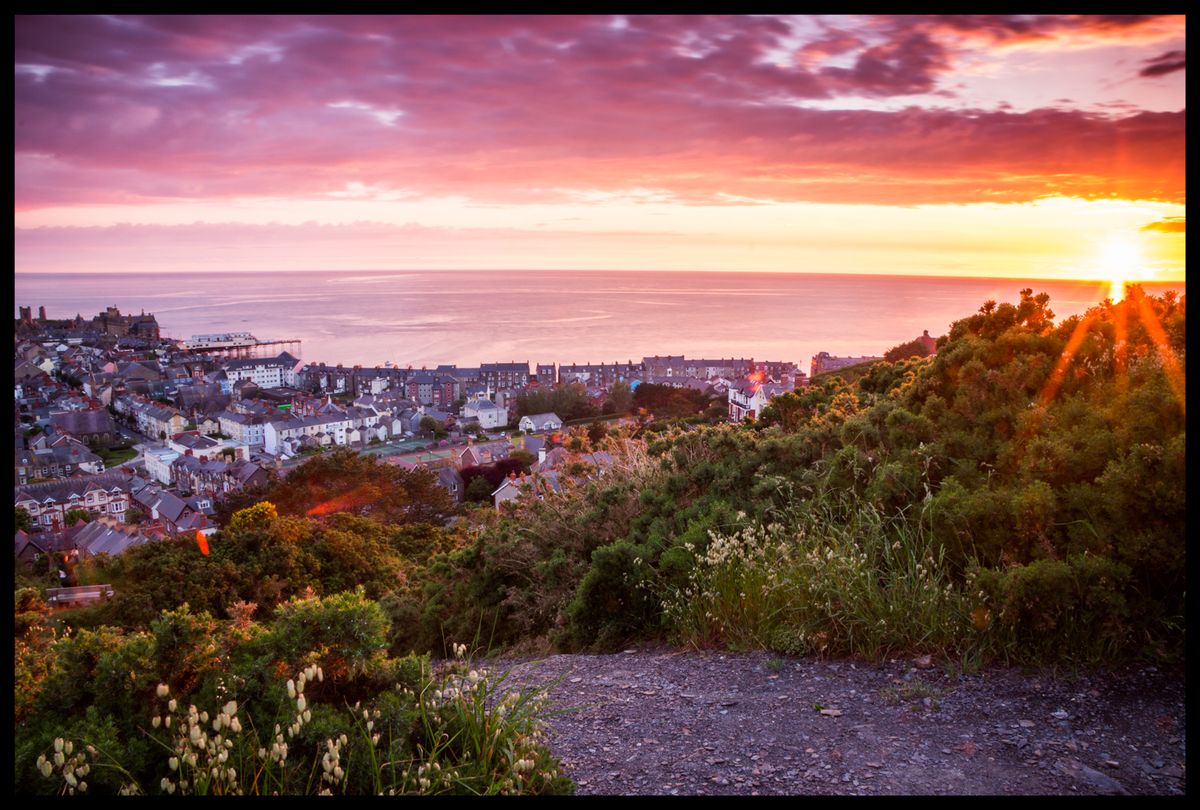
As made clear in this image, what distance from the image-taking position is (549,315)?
58312mm

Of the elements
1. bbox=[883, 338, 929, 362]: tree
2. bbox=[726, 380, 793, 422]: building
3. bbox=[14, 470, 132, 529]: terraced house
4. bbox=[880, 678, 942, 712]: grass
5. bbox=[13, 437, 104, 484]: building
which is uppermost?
bbox=[883, 338, 929, 362]: tree

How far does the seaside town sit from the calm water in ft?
6.04

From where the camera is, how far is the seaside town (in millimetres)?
23016

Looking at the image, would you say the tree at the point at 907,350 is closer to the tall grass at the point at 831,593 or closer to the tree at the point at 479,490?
the tall grass at the point at 831,593

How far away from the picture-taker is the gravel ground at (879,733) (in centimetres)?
258

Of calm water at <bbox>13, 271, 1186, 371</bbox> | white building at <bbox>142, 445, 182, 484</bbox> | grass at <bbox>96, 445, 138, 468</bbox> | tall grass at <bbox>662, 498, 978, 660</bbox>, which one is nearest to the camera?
tall grass at <bbox>662, 498, 978, 660</bbox>

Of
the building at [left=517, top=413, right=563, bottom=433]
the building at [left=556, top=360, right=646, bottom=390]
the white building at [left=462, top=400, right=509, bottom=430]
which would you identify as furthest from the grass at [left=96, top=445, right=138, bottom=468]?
the building at [left=556, top=360, right=646, bottom=390]

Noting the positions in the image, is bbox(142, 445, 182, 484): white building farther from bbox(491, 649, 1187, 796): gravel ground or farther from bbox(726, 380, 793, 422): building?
bbox(491, 649, 1187, 796): gravel ground

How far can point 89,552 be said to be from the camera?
66.3 ft

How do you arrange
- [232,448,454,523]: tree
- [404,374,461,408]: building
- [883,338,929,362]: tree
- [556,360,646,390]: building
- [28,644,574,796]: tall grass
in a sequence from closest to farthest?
[28,644,574,796]: tall grass → [883,338,929,362]: tree → [232,448,454,523]: tree → [556,360,646,390]: building → [404,374,461,408]: building

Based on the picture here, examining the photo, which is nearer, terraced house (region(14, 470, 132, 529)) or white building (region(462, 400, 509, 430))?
terraced house (region(14, 470, 132, 529))

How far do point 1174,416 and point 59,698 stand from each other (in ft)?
14.8

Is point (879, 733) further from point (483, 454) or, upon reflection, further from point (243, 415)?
point (243, 415)

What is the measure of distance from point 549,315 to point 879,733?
56.2m
